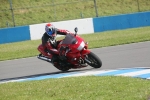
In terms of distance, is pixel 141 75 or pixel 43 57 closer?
pixel 141 75

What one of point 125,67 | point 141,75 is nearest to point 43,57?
point 125,67

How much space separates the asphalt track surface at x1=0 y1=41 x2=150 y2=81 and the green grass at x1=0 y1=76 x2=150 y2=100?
2.46m

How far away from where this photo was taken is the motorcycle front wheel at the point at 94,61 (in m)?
12.4

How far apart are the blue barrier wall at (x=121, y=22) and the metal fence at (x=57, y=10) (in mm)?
4998

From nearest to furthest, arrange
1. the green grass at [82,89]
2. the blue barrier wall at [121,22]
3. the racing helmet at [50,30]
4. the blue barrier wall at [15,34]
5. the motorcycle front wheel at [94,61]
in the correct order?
1. the green grass at [82,89]
2. the motorcycle front wheel at [94,61]
3. the racing helmet at [50,30]
4. the blue barrier wall at [15,34]
5. the blue barrier wall at [121,22]

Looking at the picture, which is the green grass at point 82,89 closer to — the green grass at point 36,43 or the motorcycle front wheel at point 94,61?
the motorcycle front wheel at point 94,61

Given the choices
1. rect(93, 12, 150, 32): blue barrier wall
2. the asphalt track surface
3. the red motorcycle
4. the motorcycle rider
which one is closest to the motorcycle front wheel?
the red motorcycle

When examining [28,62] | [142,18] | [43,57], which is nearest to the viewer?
[43,57]

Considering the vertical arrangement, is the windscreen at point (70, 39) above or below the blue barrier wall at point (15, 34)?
above

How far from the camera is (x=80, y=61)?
12.7 metres

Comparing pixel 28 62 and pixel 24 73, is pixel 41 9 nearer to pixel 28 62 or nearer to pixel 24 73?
pixel 28 62

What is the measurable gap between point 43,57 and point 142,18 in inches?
637

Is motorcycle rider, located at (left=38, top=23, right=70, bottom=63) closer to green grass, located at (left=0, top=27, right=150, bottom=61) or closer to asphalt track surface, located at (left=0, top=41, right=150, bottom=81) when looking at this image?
asphalt track surface, located at (left=0, top=41, right=150, bottom=81)

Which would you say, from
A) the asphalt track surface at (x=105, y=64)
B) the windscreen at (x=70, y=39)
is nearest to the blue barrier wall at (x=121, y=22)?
the asphalt track surface at (x=105, y=64)
